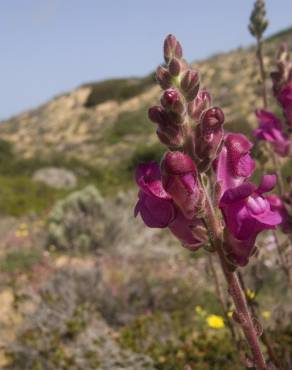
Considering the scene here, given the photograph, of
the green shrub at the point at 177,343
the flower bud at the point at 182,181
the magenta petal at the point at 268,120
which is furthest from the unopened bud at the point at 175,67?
the green shrub at the point at 177,343

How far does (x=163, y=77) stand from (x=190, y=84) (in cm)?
9

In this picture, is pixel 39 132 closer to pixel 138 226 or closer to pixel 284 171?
pixel 284 171

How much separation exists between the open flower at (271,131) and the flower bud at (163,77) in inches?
44.3

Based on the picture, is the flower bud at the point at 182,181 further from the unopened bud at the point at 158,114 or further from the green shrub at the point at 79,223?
the green shrub at the point at 79,223

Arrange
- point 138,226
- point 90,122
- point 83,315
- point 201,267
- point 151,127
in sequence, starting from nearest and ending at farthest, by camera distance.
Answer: point 83,315, point 201,267, point 138,226, point 151,127, point 90,122

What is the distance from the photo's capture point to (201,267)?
733 cm

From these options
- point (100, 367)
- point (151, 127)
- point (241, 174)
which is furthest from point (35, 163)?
point (241, 174)

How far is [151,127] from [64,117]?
9633 mm

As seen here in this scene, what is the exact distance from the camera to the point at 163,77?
1.56 metres

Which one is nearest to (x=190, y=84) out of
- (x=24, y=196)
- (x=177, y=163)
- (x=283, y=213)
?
(x=177, y=163)

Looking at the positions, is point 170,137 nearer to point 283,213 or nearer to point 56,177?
point 283,213

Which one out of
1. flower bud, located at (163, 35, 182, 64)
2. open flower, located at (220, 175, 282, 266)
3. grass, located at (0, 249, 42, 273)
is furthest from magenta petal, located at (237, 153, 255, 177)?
grass, located at (0, 249, 42, 273)

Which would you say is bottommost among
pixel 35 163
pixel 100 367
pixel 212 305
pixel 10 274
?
pixel 35 163

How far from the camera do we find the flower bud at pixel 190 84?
59.4 inches
